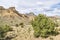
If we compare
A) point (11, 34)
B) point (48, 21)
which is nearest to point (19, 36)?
point (11, 34)

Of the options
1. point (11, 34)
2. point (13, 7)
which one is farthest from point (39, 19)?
point (13, 7)

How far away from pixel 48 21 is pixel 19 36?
4.34 metres

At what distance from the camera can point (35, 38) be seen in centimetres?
2442

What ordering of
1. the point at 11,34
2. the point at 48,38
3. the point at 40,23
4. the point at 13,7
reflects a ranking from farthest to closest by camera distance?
the point at 13,7
the point at 11,34
the point at 40,23
the point at 48,38

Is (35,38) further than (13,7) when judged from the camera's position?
No

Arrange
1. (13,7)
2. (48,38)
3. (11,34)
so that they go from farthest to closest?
(13,7), (11,34), (48,38)

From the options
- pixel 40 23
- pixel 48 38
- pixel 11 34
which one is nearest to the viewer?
pixel 48 38

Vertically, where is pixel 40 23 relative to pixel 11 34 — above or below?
above

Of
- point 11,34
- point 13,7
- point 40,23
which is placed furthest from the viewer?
point 13,7

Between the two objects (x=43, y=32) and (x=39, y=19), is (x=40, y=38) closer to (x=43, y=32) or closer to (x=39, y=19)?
(x=43, y=32)

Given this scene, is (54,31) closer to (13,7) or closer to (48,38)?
(48,38)

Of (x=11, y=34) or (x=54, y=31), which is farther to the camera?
(x=11, y=34)

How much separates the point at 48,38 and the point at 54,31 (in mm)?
2550

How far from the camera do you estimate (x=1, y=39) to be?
81.3ft
